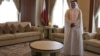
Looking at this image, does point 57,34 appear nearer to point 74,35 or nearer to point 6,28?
point 74,35

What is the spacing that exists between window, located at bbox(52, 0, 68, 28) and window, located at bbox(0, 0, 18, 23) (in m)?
2.03

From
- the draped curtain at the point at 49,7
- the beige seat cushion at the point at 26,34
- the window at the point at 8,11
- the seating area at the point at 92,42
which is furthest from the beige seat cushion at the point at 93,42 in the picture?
the window at the point at 8,11

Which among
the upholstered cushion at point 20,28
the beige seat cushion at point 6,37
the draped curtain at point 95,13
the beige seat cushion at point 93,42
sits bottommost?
the beige seat cushion at point 93,42

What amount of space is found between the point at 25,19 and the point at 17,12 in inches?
21.5

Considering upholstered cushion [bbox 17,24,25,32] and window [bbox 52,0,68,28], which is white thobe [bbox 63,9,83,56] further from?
window [bbox 52,0,68,28]

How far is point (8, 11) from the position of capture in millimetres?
7445

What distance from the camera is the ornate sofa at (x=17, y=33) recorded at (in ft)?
19.2

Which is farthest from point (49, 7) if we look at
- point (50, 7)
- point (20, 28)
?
point (20, 28)

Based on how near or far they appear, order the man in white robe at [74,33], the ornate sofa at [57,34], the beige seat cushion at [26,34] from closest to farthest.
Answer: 1. the man in white robe at [74,33]
2. the beige seat cushion at [26,34]
3. the ornate sofa at [57,34]

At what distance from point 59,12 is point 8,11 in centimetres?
257

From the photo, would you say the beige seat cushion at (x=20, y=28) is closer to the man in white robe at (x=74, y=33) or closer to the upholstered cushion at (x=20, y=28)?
the upholstered cushion at (x=20, y=28)

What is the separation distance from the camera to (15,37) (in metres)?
6.07

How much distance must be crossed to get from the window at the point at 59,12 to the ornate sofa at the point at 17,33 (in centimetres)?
132

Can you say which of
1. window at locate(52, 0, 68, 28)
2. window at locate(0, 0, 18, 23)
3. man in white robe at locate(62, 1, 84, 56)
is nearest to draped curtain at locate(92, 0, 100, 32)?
window at locate(52, 0, 68, 28)
